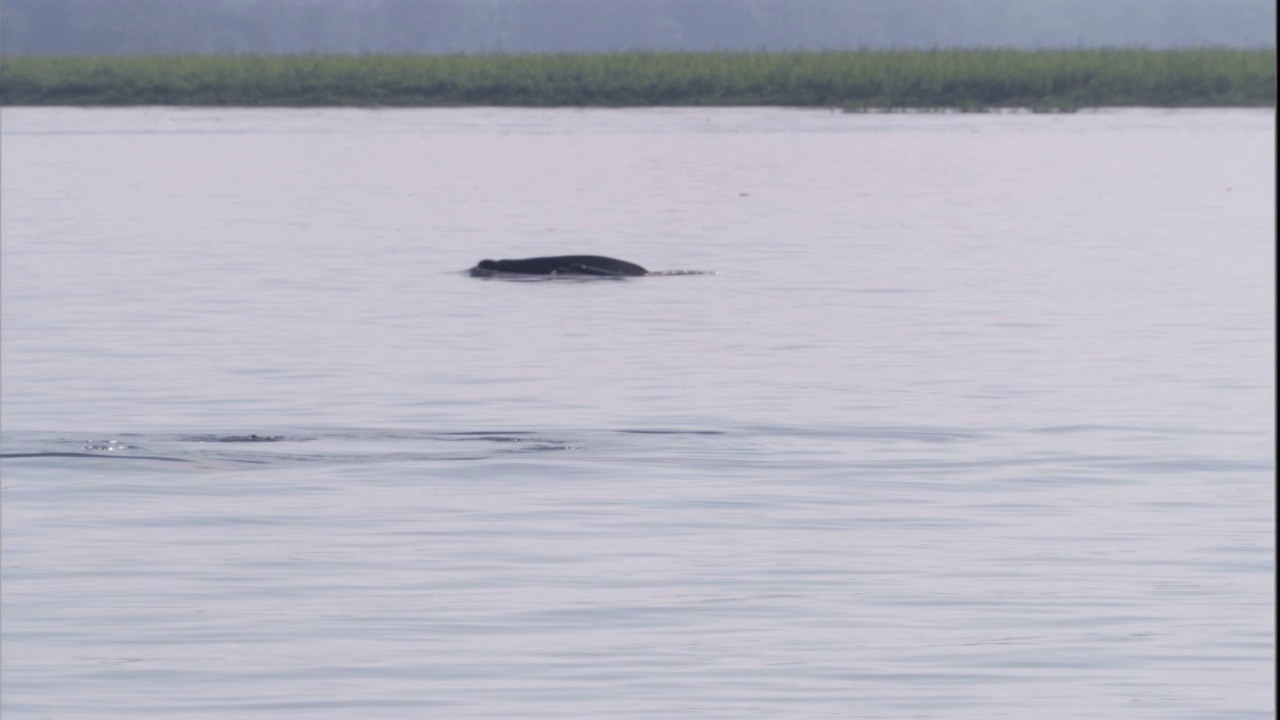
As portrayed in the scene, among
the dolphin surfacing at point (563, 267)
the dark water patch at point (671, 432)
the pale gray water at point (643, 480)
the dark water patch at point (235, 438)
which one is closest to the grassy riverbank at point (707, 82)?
the pale gray water at point (643, 480)

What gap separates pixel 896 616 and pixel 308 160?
35130mm

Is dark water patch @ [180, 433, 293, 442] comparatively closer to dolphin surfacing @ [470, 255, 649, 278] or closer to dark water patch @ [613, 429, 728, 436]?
dark water patch @ [613, 429, 728, 436]

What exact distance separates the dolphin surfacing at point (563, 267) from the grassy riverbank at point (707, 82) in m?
38.0

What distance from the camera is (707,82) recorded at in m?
61.3

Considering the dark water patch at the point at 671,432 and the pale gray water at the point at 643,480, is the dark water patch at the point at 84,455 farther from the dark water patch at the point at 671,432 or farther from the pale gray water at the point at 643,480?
the dark water patch at the point at 671,432

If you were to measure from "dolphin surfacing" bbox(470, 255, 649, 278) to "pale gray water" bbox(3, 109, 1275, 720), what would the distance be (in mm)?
265

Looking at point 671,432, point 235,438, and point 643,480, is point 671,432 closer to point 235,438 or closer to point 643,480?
point 643,480

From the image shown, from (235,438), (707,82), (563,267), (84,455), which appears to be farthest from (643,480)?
(707,82)

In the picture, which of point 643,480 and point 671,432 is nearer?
point 643,480

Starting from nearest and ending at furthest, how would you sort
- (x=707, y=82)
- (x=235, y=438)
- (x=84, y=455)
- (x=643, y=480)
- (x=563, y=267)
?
(x=643, y=480)
(x=84, y=455)
(x=235, y=438)
(x=563, y=267)
(x=707, y=82)

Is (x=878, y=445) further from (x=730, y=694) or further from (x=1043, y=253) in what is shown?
(x=1043, y=253)

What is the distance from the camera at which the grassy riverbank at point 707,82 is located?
194ft

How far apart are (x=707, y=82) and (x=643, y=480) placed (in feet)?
166

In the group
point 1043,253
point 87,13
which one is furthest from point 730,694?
point 87,13
